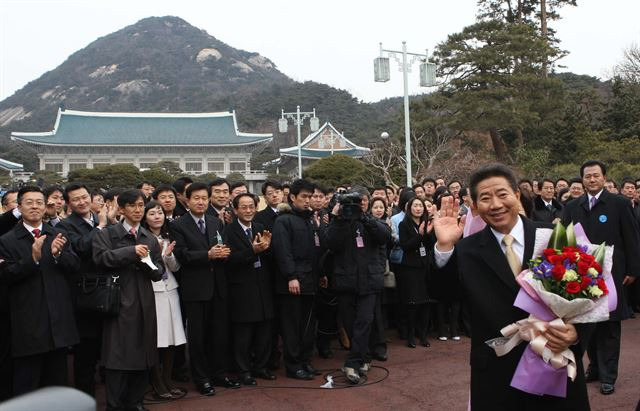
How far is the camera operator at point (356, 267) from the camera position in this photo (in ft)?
17.0

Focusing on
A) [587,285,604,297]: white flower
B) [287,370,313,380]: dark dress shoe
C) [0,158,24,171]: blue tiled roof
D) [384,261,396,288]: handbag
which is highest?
[0,158,24,171]: blue tiled roof

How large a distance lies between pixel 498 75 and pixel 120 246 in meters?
21.7

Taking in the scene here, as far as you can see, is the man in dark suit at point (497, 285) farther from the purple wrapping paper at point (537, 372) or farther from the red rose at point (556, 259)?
the red rose at point (556, 259)

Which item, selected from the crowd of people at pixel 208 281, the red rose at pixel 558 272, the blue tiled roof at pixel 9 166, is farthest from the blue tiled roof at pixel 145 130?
the red rose at pixel 558 272

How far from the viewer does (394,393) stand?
489 cm

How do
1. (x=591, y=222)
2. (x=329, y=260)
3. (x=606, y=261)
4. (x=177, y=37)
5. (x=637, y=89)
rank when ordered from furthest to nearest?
1. (x=177, y=37)
2. (x=637, y=89)
3. (x=329, y=260)
4. (x=591, y=222)
5. (x=606, y=261)

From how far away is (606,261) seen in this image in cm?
231

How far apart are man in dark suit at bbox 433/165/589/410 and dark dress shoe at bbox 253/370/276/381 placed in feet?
10.7

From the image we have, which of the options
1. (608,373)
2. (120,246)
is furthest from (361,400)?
(120,246)

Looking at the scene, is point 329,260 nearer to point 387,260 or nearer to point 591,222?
point 387,260

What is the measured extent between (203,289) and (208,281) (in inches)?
3.3

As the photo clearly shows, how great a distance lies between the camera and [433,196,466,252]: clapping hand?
2738 millimetres

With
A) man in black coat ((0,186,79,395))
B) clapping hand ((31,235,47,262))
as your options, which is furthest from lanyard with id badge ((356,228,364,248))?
clapping hand ((31,235,47,262))

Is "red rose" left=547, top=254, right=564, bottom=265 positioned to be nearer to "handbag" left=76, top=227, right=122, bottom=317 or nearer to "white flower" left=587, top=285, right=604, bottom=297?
"white flower" left=587, top=285, right=604, bottom=297
